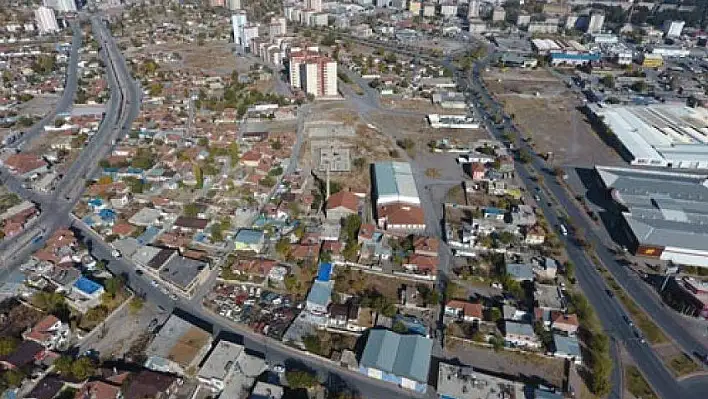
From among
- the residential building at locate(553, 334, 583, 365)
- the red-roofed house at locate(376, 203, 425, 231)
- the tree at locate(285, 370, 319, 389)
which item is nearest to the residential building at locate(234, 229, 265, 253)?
the red-roofed house at locate(376, 203, 425, 231)

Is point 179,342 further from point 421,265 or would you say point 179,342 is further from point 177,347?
point 421,265

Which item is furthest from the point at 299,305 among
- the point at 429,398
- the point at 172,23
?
the point at 172,23

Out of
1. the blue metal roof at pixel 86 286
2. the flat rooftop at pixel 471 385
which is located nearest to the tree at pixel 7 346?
the blue metal roof at pixel 86 286

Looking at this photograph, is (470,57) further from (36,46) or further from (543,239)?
(36,46)

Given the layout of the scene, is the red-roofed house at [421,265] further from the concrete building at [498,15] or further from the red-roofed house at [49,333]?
the concrete building at [498,15]

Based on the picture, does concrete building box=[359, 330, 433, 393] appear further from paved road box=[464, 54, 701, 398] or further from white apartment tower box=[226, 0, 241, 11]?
white apartment tower box=[226, 0, 241, 11]
